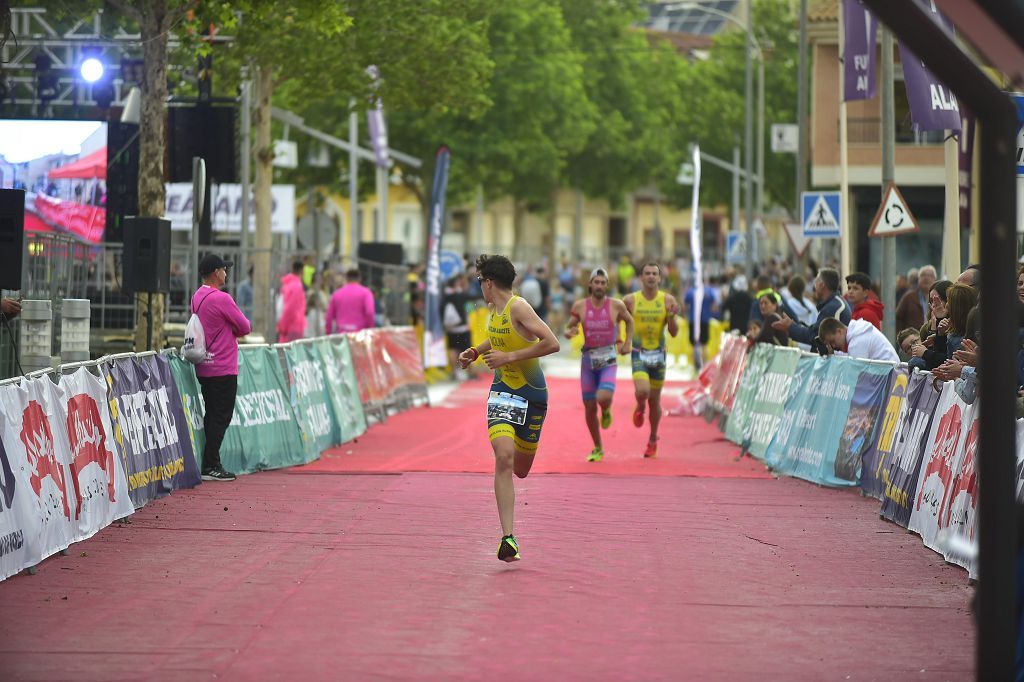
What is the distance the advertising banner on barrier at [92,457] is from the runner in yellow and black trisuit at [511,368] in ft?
8.52

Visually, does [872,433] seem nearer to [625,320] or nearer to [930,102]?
[625,320]

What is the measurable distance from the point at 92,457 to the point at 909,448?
5.84 metres

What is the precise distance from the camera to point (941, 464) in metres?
11.5

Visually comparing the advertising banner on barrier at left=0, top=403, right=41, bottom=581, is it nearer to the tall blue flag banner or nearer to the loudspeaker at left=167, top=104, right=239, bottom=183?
the loudspeaker at left=167, top=104, right=239, bottom=183

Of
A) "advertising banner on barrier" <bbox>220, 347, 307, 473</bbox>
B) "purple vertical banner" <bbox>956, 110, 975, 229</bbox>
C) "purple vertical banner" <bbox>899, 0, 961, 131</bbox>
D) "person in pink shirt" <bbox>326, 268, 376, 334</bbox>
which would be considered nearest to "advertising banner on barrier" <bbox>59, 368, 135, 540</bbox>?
"advertising banner on barrier" <bbox>220, 347, 307, 473</bbox>

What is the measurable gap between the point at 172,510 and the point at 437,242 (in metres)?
18.6

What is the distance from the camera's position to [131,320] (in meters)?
23.6

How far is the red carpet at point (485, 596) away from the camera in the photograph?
767 cm

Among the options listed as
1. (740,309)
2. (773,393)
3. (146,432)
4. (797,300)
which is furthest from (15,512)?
(740,309)

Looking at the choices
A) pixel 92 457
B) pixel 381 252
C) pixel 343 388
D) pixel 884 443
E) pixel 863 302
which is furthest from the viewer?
pixel 381 252

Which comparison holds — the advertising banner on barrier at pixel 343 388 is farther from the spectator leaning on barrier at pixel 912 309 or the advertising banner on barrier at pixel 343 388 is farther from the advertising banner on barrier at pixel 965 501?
the advertising banner on barrier at pixel 965 501

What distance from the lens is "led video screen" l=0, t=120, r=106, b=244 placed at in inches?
1045

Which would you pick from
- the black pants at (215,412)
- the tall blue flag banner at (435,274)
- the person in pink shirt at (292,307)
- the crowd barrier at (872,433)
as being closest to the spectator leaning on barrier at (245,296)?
the person in pink shirt at (292,307)

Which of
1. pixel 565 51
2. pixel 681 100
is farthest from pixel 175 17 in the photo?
pixel 681 100
